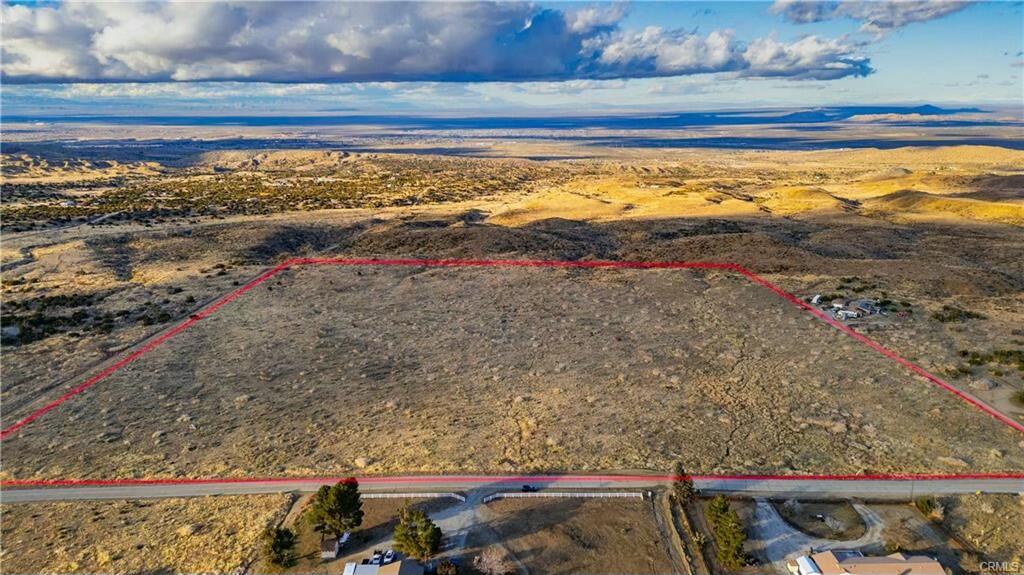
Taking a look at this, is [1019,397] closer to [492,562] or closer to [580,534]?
[580,534]

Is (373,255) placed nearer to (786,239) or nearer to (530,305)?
(530,305)

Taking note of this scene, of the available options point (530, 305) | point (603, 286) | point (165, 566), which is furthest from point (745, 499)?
point (603, 286)

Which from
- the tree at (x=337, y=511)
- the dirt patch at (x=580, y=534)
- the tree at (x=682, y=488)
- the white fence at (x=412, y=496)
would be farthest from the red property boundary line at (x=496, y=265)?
the dirt patch at (x=580, y=534)

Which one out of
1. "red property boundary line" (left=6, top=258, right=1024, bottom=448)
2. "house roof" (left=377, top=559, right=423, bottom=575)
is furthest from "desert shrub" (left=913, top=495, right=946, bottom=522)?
"house roof" (left=377, top=559, right=423, bottom=575)

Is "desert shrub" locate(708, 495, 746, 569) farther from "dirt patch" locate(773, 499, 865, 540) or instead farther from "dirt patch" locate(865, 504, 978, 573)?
"dirt patch" locate(865, 504, 978, 573)

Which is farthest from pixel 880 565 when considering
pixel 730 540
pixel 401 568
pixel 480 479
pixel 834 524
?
pixel 401 568

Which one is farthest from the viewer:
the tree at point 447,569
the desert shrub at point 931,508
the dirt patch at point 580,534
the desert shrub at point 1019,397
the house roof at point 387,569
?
the desert shrub at point 1019,397

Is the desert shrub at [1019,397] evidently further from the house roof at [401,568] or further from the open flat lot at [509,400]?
the house roof at [401,568]
